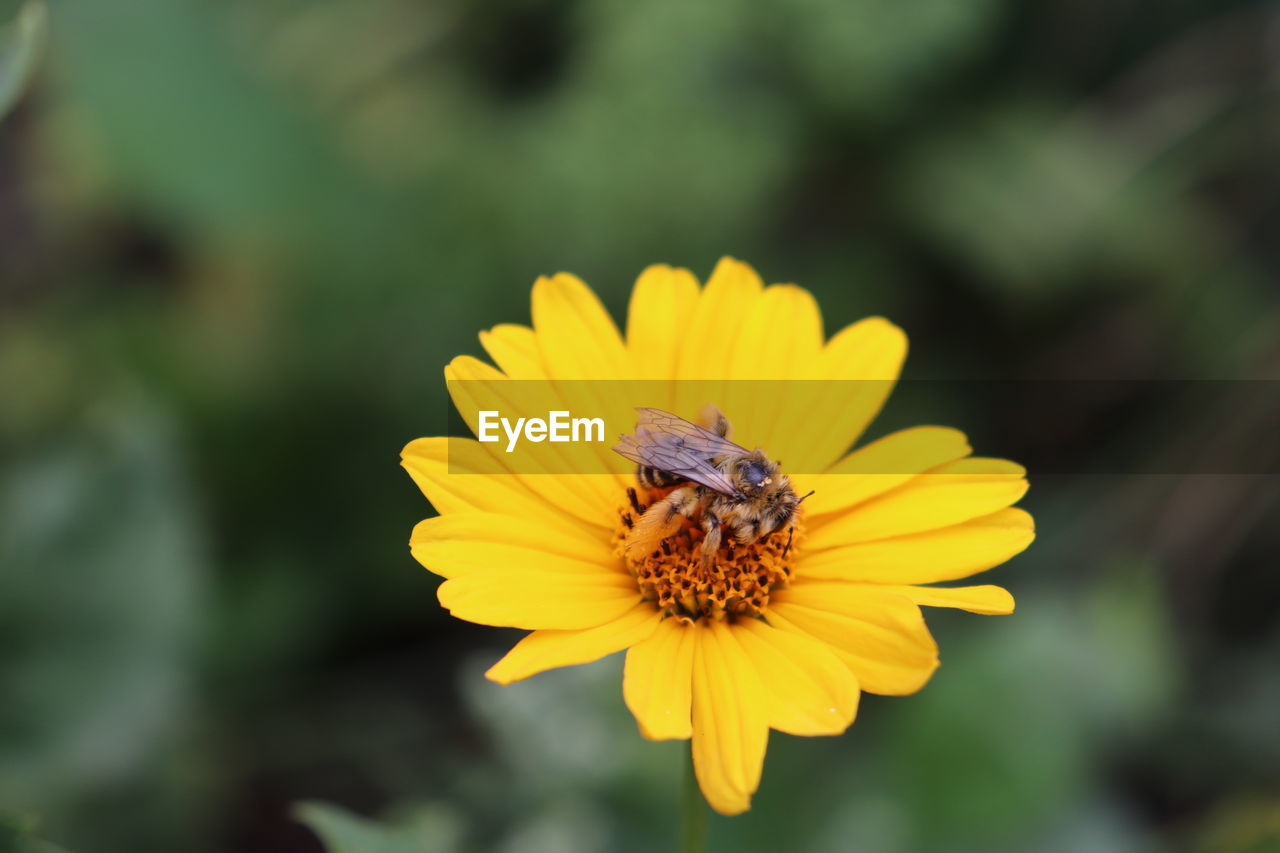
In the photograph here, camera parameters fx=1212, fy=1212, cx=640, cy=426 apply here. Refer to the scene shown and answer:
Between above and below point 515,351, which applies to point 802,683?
below

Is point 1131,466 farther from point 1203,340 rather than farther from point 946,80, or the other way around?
point 946,80

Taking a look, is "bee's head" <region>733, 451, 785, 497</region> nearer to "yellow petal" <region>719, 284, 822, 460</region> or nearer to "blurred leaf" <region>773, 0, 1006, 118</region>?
"yellow petal" <region>719, 284, 822, 460</region>

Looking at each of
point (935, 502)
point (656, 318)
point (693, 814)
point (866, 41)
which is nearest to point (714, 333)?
point (656, 318)

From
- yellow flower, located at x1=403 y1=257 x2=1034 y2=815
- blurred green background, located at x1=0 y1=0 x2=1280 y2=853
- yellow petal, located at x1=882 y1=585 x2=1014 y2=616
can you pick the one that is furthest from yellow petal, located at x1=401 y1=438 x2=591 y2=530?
blurred green background, located at x1=0 y1=0 x2=1280 y2=853

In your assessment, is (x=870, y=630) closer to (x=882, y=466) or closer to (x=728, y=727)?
(x=728, y=727)

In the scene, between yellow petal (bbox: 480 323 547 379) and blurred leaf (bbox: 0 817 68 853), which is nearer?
blurred leaf (bbox: 0 817 68 853)

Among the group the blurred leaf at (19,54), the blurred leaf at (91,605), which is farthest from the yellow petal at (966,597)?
the blurred leaf at (91,605)
